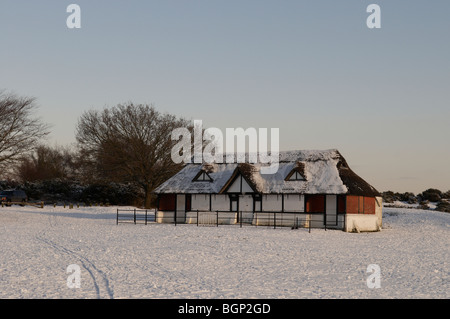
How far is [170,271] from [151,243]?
851cm

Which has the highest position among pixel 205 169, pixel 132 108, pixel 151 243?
pixel 132 108

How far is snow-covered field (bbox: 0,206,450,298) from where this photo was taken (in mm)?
13406

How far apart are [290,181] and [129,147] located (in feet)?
72.5

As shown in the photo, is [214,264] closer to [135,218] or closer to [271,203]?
[271,203]

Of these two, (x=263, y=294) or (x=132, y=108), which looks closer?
(x=263, y=294)

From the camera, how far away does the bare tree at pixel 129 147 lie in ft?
179

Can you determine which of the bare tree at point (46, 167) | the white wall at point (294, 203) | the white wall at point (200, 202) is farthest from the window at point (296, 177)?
the bare tree at point (46, 167)

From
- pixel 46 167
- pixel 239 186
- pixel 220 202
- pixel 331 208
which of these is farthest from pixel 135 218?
pixel 46 167

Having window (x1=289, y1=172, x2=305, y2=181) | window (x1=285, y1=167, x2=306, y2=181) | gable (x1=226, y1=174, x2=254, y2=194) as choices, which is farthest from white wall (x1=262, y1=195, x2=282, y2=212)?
window (x1=289, y1=172, x2=305, y2=181)

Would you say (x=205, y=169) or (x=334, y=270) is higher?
(x=205, y=169)

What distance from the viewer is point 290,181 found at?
39062mm
